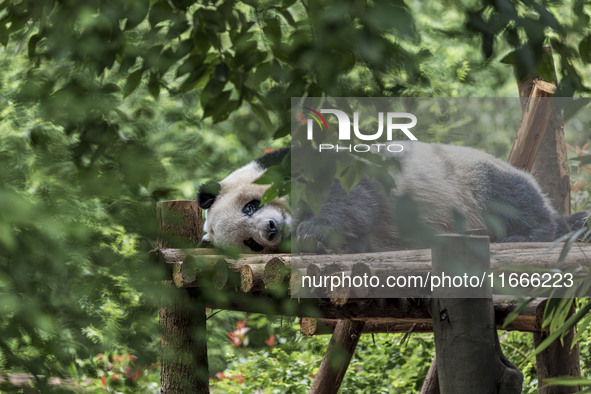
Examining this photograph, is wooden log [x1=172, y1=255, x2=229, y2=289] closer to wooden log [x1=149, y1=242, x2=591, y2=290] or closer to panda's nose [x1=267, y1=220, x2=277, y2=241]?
wooden log [x1=149, y1=242, x2=591, y2=290]

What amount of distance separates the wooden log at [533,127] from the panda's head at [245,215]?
4.91ft

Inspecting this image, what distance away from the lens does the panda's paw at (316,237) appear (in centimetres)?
269

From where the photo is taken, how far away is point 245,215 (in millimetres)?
3066

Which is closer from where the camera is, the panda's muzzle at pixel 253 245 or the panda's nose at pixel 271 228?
the panda's nose at pixel 271 228

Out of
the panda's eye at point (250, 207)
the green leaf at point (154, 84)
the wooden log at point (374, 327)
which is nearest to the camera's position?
the green leaf at point (154, 84)

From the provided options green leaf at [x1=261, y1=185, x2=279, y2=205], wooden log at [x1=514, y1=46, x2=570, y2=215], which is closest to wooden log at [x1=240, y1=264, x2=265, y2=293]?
green leaf at [x1=261, y1=185, x2=279, y2=205]

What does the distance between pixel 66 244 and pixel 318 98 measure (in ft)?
2.37

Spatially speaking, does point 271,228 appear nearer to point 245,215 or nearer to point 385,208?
point 245,215

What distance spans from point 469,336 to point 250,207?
47.7 inches

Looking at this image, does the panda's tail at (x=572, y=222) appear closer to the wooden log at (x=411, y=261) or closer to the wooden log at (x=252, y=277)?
the wooden log at (x=411, y=261)

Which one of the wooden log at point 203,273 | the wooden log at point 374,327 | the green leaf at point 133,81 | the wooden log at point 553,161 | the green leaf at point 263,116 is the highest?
the wooden log at point 553,161

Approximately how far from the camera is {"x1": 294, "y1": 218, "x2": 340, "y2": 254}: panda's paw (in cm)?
269

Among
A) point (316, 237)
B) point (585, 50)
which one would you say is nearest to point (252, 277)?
point (316, 237)

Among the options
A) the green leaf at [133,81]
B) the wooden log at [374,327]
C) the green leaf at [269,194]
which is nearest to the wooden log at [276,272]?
the wooden log at [374,327]
